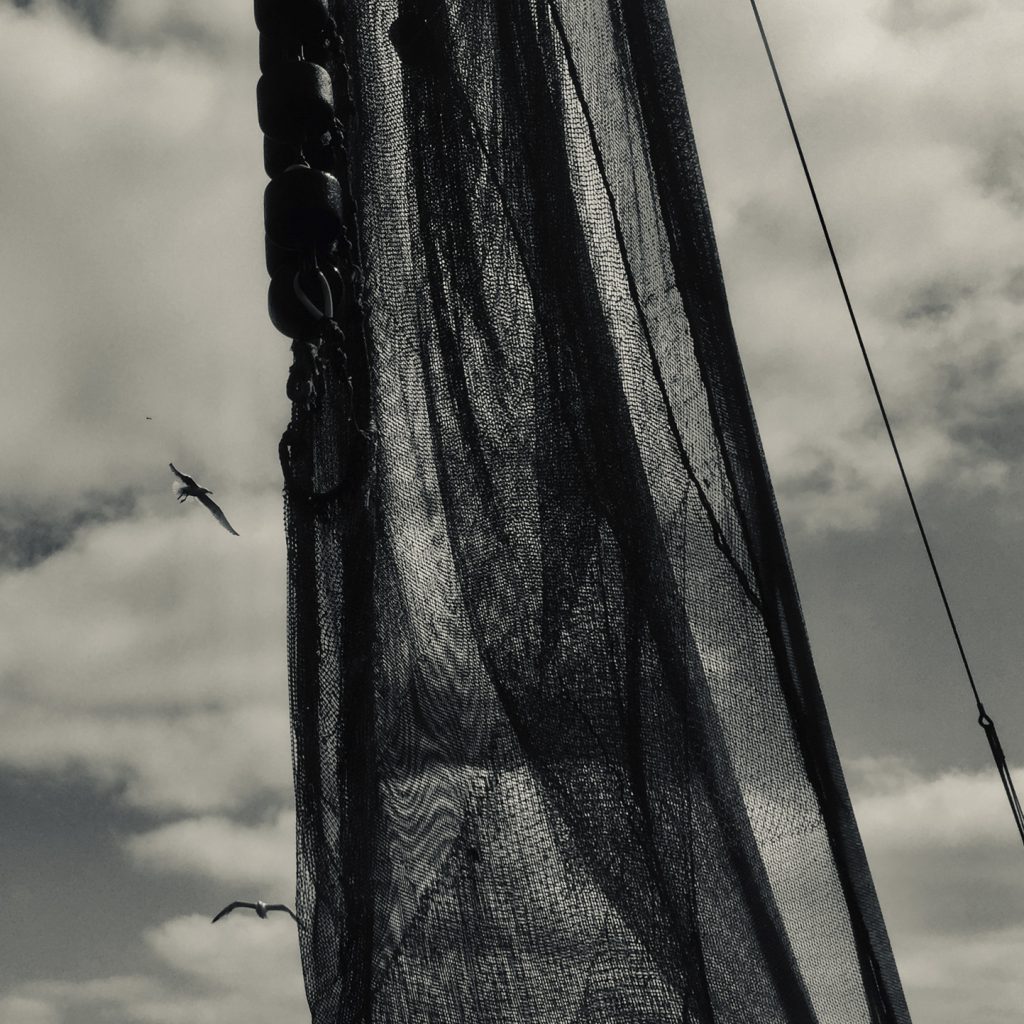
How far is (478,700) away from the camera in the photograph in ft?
5.92

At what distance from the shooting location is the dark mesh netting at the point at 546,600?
1694mm

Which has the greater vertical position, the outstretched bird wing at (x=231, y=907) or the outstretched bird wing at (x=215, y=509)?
the outstretched bird wing at (x=215, y=509)

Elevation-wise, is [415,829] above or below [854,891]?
above

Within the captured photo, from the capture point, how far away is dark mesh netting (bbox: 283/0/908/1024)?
1.69m

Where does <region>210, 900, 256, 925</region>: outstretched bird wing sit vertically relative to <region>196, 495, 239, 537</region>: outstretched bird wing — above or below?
below

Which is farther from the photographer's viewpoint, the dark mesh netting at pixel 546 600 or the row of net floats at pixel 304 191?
the row of net floats at pixel 304 191

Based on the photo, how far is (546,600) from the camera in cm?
184

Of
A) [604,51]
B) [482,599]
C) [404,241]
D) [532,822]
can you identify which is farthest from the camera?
[604,51]

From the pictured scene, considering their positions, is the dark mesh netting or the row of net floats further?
the row of net floats

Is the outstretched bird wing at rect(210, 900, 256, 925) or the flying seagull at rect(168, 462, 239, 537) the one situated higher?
the flying seagull at rect(168, 462, 239, 537)

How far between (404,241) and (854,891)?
113cm

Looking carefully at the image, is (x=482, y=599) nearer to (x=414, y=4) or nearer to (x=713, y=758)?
(x=713, y=758)

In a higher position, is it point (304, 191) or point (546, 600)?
point (304, 191)

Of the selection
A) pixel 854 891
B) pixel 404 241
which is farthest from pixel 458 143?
pixel 854 891
